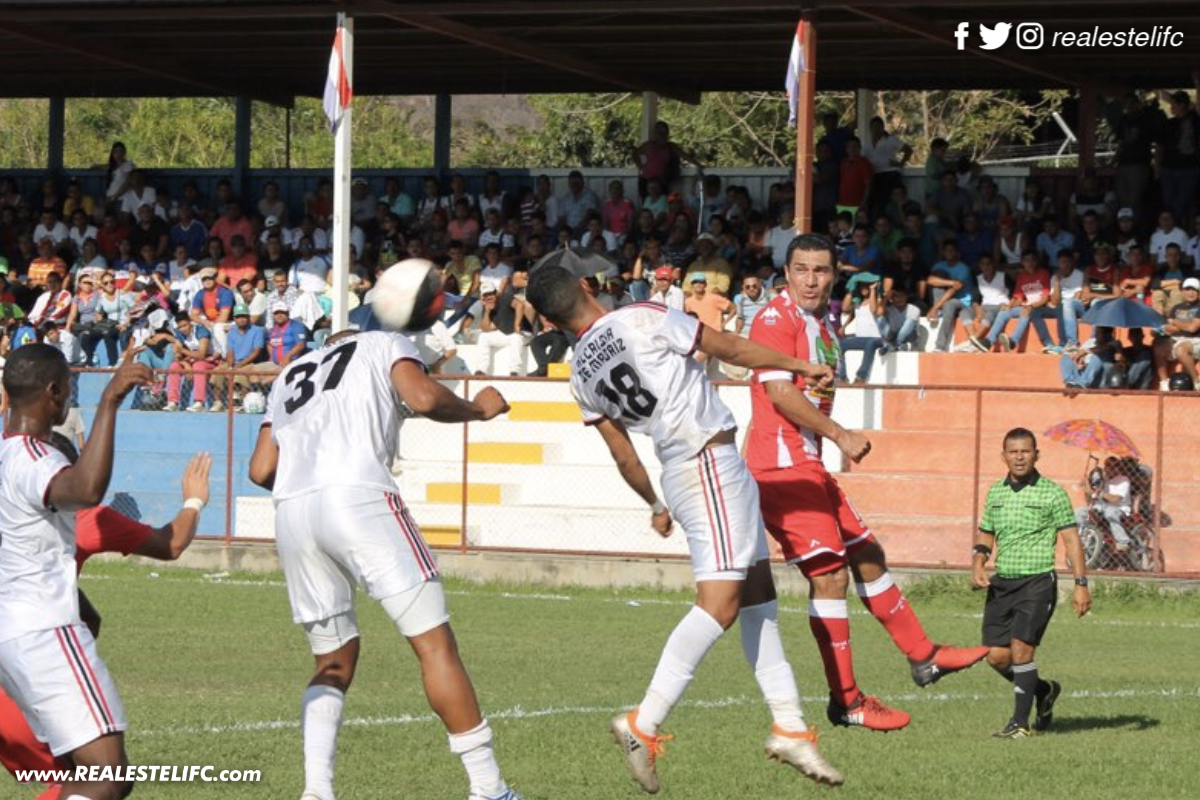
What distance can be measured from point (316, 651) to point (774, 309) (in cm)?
285

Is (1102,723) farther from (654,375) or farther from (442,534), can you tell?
(442,534)

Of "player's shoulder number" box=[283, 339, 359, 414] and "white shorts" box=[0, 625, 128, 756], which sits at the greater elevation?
"player's shoulder number" box=[283, 339, 359, 414]

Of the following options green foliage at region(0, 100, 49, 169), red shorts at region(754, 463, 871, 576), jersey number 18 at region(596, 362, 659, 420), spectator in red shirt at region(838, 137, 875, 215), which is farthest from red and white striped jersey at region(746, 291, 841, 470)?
green foliage at region(0, 100, 49, 169)

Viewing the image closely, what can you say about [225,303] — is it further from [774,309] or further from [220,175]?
[774,309]

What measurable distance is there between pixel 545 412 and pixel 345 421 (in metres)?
15.1

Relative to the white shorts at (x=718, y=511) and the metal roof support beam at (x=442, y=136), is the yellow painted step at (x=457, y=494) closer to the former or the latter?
the metal roof support beam at (x=442, y=136)

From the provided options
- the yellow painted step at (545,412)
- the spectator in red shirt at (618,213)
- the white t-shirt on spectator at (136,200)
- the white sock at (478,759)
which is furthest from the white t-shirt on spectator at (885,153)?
the white sock at (478,759)

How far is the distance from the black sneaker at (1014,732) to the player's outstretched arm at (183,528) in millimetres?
5121

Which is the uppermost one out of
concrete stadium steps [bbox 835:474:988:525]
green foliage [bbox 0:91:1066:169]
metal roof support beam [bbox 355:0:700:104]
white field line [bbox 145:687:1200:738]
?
green foliage [bbox 0:91:1066:169]

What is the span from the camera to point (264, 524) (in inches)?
896

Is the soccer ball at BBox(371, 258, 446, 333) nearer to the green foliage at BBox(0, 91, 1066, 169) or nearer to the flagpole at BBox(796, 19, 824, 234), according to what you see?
the flagpole at BBox(796, 19, 824, 234)

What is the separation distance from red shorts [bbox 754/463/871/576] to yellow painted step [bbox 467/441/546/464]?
13.4m

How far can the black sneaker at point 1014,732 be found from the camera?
1078 centimetres

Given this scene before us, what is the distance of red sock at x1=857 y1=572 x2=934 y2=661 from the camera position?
988 centimetres
